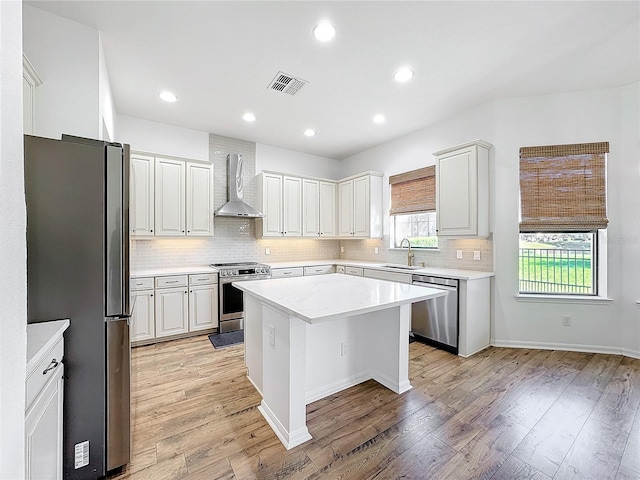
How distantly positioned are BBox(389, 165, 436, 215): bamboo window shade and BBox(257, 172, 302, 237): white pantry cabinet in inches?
66.0

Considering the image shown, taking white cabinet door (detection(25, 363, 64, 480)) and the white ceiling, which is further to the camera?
the white ceiling

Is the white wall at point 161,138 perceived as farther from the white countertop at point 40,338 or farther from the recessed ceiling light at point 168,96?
the white countertop at point 40,338

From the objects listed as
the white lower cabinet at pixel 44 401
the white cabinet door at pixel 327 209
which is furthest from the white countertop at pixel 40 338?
the white cabinet door at pixel 327 209

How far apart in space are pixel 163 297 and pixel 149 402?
5.11ft

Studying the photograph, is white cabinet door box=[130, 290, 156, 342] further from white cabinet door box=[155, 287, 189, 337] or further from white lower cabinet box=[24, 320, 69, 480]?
white lower cabinet box=[24, 320, 69, 480]

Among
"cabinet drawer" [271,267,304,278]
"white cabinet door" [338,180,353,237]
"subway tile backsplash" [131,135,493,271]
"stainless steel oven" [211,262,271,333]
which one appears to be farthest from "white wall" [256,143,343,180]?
"stainless steel oven" [211,262,271,333]

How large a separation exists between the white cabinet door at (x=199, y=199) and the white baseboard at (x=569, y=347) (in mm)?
4206

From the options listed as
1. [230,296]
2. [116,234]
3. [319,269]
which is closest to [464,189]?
[319,269]

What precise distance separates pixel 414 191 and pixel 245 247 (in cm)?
298

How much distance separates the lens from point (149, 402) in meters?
2.24

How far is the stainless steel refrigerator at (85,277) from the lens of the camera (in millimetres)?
1364

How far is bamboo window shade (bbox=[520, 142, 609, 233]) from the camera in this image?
3184 millimetres

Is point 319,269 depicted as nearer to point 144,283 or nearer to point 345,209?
point 345,209

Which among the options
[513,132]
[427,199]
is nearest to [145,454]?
[427,199]
